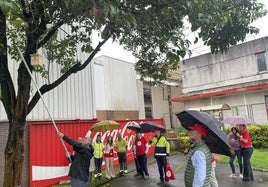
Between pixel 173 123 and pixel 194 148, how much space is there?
2718cm

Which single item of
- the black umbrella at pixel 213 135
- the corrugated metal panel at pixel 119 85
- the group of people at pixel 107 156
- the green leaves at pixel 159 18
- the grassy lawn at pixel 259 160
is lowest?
the grassy lawn at pixel 259 160

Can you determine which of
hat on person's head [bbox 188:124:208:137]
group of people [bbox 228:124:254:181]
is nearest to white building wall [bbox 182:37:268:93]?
group of people [bbox 228:124:254:181]

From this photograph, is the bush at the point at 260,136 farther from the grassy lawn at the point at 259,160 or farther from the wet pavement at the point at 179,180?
the wet pavement at the point at 179,180

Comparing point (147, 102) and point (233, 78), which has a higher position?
point (233, 78)

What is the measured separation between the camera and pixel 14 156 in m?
6.62

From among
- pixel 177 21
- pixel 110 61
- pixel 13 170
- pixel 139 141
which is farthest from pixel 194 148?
pixel 110 61

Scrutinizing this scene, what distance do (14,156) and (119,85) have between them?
66.3 feet

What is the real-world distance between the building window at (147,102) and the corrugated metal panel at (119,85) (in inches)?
94.4

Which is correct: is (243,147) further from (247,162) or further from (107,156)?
(107,156)

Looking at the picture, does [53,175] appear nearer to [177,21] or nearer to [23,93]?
[23,93]

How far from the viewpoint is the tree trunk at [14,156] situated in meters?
6.58

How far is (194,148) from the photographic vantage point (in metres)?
4.37

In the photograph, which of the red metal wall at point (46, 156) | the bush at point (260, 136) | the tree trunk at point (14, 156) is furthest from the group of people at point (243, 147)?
the bush at point (260, 136)

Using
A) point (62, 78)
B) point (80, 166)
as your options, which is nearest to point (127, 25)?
point (62, 78)
